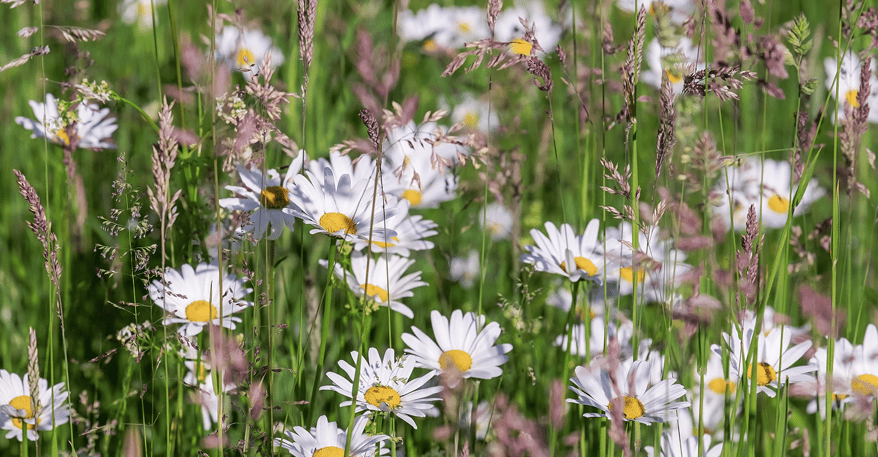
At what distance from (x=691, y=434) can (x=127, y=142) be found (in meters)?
1.56

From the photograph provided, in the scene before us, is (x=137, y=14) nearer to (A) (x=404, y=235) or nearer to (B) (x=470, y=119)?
(B) (x=470, y=119)

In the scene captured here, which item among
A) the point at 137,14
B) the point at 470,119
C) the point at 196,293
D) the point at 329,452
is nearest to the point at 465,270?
the point at 196,293

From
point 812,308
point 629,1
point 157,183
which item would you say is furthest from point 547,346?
point 629,1

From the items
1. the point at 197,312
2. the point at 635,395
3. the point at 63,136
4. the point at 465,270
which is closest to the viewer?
the point at 635,395

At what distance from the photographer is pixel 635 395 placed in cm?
90

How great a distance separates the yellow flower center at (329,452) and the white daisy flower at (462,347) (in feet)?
0.55

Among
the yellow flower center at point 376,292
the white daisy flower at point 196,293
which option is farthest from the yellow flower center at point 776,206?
the white daisy flower at point 196,293

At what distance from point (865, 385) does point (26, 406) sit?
1.29 m

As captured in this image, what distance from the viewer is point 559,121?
2137 mm

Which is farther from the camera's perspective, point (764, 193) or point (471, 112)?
point (471, 112)

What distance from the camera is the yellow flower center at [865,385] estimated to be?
988 mm

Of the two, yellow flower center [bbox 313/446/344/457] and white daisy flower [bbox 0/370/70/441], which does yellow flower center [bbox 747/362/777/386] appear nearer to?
yellow flower center [bbox 313/446/344/457]

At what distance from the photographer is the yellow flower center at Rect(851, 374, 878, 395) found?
99 cm

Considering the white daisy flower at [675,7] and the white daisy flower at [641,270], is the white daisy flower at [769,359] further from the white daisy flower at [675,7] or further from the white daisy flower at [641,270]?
the white daisy flower at [675,7]
